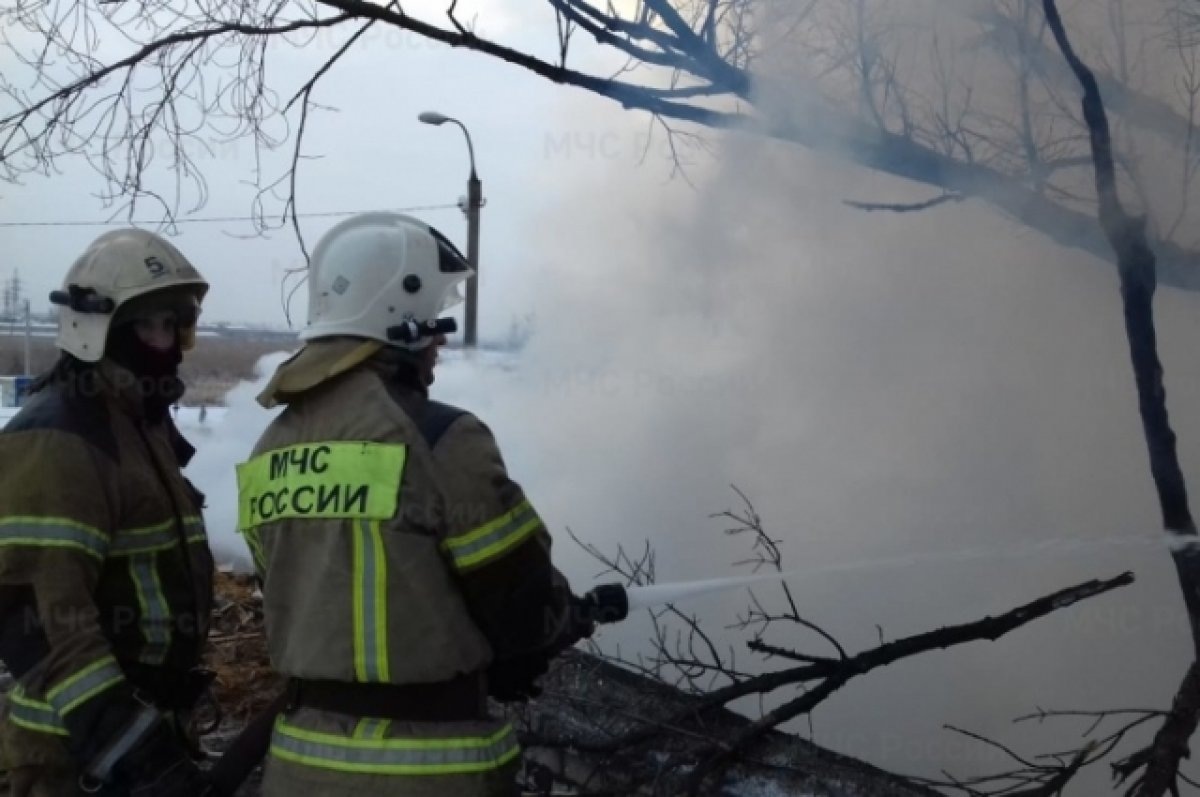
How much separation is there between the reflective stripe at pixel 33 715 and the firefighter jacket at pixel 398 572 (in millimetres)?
544

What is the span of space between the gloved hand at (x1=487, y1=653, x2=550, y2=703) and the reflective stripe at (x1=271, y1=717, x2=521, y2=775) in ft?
0.49

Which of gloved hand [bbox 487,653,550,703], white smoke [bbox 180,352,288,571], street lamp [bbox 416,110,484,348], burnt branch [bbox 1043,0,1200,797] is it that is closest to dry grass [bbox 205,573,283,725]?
white smoke [bbox 180,352,288,571]

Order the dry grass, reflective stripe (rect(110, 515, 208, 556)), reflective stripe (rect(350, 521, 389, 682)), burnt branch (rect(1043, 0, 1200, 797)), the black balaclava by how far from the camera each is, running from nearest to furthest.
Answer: reflective stripe (rect(350, 521, 389, 682)), reflective stripe (rect(110, 515, 208, 556)), the black balaclava, burnt branch (rect(1043, 0, 1200, 797)), the dry grass

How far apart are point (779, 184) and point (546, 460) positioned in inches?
86.3

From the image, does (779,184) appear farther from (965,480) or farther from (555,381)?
(555,381)

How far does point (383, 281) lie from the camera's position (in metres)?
2.29

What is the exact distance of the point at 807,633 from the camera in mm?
4926

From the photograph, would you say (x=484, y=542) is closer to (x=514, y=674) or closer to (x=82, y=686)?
(x=514, y=674)

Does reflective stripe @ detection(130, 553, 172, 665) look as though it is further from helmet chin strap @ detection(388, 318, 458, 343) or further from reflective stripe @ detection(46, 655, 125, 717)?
helmet chin strap @ detection(388, 318, 458, 343)

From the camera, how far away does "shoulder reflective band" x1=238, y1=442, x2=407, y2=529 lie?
203cm

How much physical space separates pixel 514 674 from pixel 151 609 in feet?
2.95

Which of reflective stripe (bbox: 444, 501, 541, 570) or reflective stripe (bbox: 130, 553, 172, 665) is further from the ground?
reflective stripe (bbox: 444, 501, 541, 570)

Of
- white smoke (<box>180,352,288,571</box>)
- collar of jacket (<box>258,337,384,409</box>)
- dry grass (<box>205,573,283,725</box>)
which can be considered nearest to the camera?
collar of jacket (<box>258,337,384,409</box>)

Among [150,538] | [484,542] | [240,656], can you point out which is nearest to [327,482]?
[484,542]
